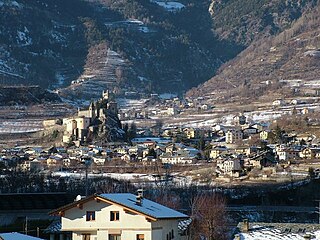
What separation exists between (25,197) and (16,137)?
4486 inches

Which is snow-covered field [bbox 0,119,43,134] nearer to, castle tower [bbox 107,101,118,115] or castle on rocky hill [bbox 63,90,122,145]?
castle tower [bbox 107,101,118,115]

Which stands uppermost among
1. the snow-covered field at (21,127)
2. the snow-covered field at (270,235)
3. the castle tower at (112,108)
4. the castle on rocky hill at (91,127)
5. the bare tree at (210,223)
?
the castle tower at (112,108)

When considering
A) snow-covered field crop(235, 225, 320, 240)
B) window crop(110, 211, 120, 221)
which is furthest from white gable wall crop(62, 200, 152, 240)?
snow-covered field crop(235, 225, 320, 240)

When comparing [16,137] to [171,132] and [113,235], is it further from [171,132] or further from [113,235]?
[113,235]

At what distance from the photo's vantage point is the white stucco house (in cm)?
4631

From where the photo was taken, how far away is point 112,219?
46.8 meters

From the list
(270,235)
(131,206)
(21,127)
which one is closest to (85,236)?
(131,206)

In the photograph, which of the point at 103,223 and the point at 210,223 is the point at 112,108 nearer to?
the point at 210,223

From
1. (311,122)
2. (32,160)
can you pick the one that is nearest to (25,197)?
(32,160)

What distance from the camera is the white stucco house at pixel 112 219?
152 feet

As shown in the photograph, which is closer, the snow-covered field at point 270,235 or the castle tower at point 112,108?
the snow-covered field at point 270,235

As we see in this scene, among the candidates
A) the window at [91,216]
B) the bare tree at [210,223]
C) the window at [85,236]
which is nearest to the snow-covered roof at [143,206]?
the window at [91,216]

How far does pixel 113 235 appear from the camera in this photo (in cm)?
4691

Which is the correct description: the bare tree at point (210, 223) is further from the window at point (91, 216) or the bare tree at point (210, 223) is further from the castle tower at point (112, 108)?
the castle tower at point (112, 108)
